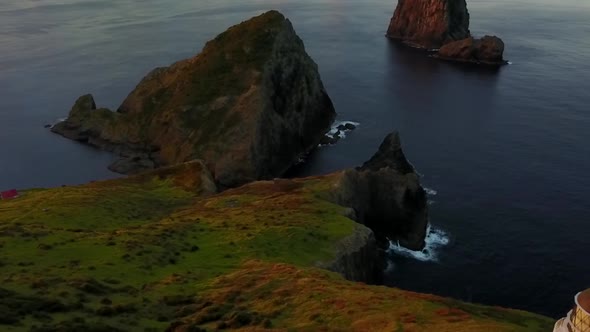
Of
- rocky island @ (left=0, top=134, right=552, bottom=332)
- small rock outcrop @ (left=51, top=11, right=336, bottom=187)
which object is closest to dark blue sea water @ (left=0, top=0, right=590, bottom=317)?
small rock outcrop @ (left=51, top=11, right=336, bottom=187)

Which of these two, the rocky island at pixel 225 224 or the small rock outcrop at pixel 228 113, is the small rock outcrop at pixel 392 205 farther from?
the small rock outcrop at pixel 228 113

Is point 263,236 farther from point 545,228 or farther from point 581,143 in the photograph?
point 581,143

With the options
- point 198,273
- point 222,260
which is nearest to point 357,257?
point 222,260

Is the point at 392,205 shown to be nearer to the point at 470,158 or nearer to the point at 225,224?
the point at 225,224

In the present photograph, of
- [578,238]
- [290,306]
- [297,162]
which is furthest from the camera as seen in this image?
[297,162]

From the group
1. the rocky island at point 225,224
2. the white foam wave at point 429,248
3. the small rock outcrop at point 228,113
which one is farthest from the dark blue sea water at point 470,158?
the rocky island at point 225,224

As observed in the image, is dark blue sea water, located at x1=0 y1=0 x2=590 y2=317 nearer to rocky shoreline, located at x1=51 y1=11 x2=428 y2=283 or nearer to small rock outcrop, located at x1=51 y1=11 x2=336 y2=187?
rocky shoreline, located at x1=51 y1=11 x2=428 y2=283

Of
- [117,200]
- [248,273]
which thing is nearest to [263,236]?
[248,273]
